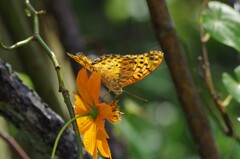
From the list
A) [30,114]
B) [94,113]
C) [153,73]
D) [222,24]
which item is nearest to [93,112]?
[94,113]

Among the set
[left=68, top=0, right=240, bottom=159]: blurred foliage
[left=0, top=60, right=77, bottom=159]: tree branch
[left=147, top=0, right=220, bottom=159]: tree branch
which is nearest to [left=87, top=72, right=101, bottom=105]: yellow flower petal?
[left=0, top=60, right=77, bottom=159]: tree branch

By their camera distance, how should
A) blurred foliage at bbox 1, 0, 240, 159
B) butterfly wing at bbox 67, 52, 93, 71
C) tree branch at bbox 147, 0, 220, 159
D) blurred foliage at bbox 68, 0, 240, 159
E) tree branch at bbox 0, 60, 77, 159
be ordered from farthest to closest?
1. blurred foliage at bbox 68, 0, 240, 159
2. blurred foliage at bbox 1, 0, 240, 159
3. tree branch at bbox 147, 0, 220, 159
4. tree branch at bbox 0, 60, 77, 159
5. butterfly wing at bbox 67, 52, 93, 71

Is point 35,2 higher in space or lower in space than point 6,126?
higher

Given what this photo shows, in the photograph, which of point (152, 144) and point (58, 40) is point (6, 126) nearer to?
point (58, 40)

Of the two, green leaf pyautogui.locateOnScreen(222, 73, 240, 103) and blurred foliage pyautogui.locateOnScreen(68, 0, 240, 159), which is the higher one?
green leaf pyautogui.locateOnScreen(222, 73, 240, 103)

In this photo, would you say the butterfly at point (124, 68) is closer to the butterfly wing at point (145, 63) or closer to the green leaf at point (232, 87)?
the butterfly wing at point (145, 63)

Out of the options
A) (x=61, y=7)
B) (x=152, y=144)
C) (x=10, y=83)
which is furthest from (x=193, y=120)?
(x=152, y=144)

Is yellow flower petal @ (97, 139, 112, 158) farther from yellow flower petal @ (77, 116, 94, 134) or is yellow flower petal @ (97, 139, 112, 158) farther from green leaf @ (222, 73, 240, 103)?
green leaf @ (222, 73, 240, 103)

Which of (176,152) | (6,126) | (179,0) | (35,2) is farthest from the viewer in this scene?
(179,0)

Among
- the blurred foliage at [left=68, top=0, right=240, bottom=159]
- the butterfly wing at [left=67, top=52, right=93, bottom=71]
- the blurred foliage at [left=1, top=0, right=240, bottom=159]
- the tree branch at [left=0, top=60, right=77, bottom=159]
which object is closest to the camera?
the butterfly wing at [left=67, top=52, right=93, bottom=71]
